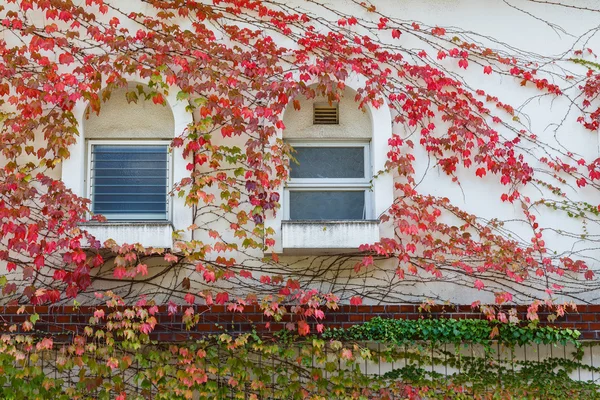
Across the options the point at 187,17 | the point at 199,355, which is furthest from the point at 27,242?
the point at 187,17

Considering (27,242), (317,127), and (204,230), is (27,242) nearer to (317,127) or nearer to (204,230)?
(204,230)

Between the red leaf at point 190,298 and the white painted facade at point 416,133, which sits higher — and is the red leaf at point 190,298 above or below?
below

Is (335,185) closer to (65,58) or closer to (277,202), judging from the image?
(277,202)

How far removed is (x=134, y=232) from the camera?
25.9 ft

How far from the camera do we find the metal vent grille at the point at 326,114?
28.8ft

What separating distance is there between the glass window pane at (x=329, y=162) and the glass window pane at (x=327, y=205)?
0.63ft

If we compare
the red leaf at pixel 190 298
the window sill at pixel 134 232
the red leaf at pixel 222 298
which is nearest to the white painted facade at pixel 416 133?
the window sill at pixel 134 232

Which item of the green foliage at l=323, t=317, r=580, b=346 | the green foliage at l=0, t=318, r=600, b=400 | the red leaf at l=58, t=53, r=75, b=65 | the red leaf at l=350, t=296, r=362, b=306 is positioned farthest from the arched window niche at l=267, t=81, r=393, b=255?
the red leaf at l=58, t=53, r=75, b=65

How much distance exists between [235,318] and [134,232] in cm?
127

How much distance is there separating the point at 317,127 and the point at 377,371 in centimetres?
260

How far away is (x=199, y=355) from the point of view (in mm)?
7723

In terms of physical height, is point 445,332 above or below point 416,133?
below

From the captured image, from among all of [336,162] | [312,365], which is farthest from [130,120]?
[312,365]

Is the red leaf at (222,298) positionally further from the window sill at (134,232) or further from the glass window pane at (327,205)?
the glass window pane at (327,205)
